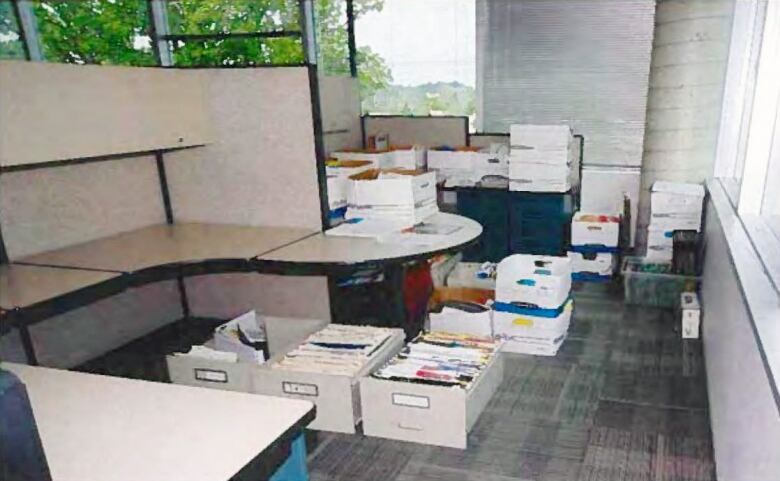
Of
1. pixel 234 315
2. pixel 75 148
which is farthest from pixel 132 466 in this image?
pixel 234 315

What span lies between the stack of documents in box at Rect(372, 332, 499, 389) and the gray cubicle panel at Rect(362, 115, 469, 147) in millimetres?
1996

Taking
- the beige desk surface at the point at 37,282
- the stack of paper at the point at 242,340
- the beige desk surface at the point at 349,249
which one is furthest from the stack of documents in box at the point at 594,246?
the beige desk surface at the point at 37,282

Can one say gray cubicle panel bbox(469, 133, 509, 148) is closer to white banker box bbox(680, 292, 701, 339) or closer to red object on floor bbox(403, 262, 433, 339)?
red object on floor bbox(403, 262, 433, 339)

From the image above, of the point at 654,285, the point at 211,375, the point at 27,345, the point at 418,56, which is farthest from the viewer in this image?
the point at 418,56

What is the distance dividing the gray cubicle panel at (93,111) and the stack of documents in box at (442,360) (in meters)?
1.30

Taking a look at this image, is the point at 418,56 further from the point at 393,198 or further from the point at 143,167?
the point at 143,167

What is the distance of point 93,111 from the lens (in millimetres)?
2271

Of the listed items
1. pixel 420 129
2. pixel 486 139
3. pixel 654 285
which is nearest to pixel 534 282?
pixel 654 285

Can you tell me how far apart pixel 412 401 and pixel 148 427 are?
122 centimetres

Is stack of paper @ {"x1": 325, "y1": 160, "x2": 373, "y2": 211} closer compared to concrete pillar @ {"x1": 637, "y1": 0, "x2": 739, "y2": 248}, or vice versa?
stack of paper @ {"x1": 325, "y1": 160, "x2": 373, "y2": 211}

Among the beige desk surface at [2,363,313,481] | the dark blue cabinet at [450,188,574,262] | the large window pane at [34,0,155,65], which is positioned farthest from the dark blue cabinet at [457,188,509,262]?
the beige desk surface at [2,363,313,481]

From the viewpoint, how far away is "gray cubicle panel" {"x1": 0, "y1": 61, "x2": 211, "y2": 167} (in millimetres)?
2033

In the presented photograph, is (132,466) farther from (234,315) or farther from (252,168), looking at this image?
(234,315)

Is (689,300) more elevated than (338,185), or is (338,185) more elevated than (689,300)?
(338,185)
